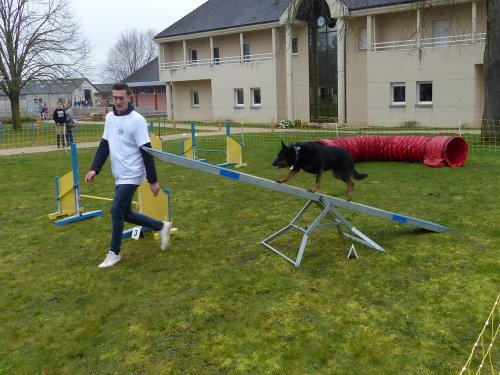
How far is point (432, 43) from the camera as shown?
79.8 feet

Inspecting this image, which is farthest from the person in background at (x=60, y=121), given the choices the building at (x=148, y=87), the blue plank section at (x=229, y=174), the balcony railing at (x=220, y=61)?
the building at (x=148, y=87)

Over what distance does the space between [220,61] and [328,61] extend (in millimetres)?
8297

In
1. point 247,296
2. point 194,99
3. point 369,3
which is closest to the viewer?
point 247,296

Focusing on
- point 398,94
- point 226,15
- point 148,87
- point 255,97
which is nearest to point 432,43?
point 398,94

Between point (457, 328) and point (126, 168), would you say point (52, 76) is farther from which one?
point (457, 328)

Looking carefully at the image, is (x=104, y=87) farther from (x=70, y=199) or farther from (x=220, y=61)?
(x=70, y=199)

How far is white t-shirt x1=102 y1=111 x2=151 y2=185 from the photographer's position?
527cm

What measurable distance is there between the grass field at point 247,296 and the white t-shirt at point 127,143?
1.04m

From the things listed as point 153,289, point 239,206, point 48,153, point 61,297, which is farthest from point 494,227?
point 48,153

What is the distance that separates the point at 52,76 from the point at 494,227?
3196 cm

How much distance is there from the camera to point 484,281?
4754 millimetres

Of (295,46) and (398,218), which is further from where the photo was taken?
(295,46)

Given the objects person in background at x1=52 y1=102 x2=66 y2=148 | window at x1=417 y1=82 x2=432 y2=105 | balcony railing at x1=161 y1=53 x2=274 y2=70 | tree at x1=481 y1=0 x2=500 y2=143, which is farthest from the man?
balcony railing at x1=161 y1=53 x2=274 y2=70

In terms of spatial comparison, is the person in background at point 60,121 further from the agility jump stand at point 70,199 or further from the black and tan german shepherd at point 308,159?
the black and tan german shepherd at point 308,159
